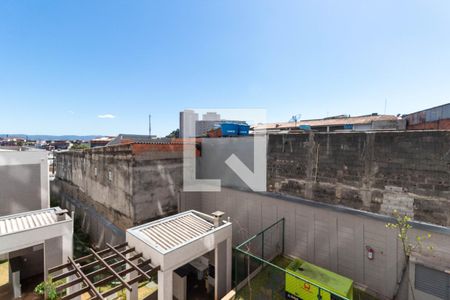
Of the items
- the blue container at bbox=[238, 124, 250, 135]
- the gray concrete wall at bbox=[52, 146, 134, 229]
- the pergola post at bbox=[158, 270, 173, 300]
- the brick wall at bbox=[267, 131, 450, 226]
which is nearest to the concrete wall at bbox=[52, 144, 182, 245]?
the gray concrete wall at bbox=[52, 146, 134, 229]

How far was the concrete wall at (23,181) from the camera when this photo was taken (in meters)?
10.5

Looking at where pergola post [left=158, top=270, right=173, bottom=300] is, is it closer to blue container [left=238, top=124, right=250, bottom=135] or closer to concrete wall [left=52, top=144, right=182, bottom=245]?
concrete wall [left=52, top=144, right=182, bottom=245]

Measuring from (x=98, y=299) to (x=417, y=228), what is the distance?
7926mm

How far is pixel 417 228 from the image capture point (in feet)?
18.7

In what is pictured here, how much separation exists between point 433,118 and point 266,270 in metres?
15.2

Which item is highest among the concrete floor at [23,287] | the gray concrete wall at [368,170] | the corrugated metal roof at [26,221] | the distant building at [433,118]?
the distant building at [433,118]

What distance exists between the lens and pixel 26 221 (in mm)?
7738

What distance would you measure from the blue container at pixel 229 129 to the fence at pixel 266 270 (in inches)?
185

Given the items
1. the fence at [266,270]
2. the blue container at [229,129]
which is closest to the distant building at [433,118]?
the blue container at [229,129]

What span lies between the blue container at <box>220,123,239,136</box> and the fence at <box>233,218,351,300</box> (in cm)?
469

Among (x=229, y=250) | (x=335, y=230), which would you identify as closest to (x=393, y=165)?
(x=335, y=230)

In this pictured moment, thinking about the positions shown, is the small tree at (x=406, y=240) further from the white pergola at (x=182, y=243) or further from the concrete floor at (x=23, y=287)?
the concrete floor at (x=23, y=287)

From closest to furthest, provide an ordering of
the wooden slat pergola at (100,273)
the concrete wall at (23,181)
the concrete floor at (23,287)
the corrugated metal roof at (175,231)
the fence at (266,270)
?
the wooden slat pergola at (100,273) → the corrugated metal roof at (175,231) → the fence at (266,270) → the concrete floor at (23,287) → the concrete wall at (23,181)

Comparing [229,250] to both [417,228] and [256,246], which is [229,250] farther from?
[417,228]
